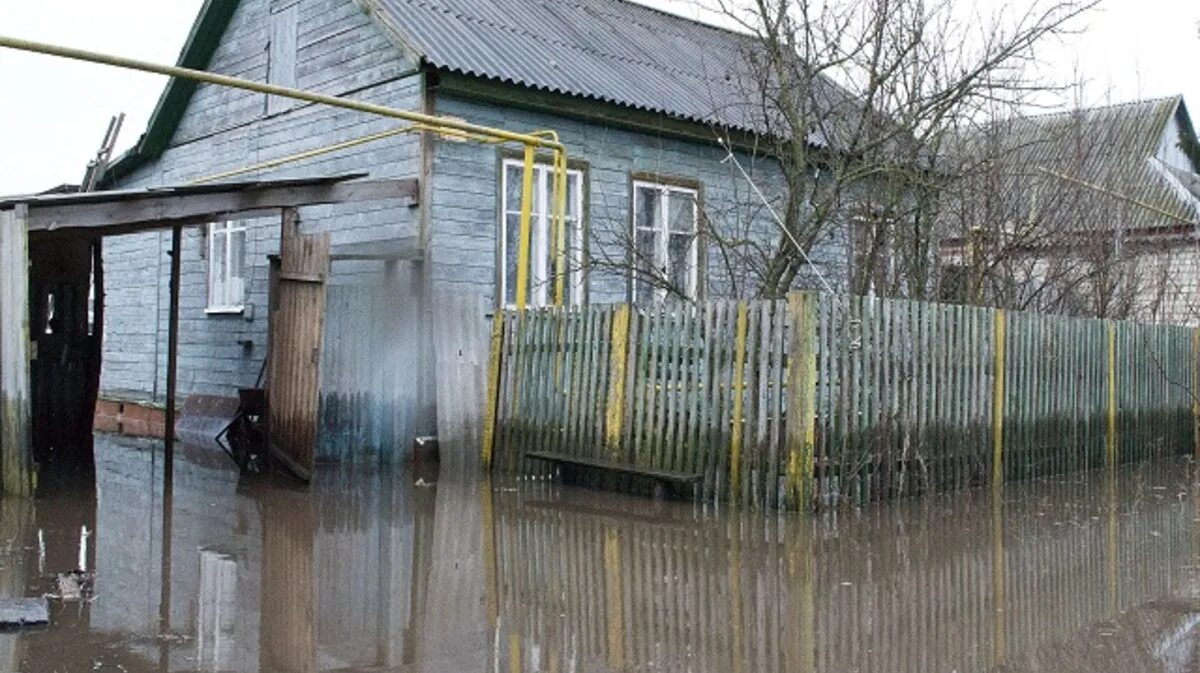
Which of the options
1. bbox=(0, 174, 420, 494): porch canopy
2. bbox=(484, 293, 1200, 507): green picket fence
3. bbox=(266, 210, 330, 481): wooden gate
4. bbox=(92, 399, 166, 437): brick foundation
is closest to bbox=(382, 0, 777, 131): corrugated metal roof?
bbox=(0, 174, 420, 494): porch canopy

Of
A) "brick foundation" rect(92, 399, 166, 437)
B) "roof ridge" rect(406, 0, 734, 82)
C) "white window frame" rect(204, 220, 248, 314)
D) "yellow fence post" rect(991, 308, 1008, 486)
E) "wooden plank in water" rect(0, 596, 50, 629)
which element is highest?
"roof ridge" rect(406, 0, 734, 82)

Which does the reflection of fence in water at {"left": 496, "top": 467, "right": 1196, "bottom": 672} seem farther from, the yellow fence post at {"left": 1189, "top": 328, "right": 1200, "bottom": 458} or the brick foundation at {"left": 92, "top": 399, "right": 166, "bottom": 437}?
the brick foundation at {"left": 92, "top": 399, "right": 166, "bottom": 437}

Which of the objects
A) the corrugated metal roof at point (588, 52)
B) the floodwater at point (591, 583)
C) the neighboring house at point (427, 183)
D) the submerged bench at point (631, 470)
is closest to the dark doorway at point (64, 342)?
the neighboring house at point (427, 183)

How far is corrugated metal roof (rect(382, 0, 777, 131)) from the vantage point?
46.0 ft

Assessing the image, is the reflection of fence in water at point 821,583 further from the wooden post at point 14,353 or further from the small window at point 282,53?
the small window at point 282,53

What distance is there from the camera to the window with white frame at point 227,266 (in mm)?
16516

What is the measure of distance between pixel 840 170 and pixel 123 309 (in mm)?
12617

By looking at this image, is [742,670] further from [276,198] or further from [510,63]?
[510,63]

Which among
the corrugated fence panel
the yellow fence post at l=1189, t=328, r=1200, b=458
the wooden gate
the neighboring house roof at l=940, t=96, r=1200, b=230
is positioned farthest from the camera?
the yellow fence post at l=1189, t=328, r=1200, b=458

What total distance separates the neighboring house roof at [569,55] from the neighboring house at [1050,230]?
2023 mm

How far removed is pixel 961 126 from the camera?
44.4 ft

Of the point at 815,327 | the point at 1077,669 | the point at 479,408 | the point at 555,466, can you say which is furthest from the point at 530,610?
the point at 479,408

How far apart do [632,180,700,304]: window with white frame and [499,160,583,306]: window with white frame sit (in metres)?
1.29

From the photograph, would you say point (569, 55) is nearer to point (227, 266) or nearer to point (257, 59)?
point (257, 59)
